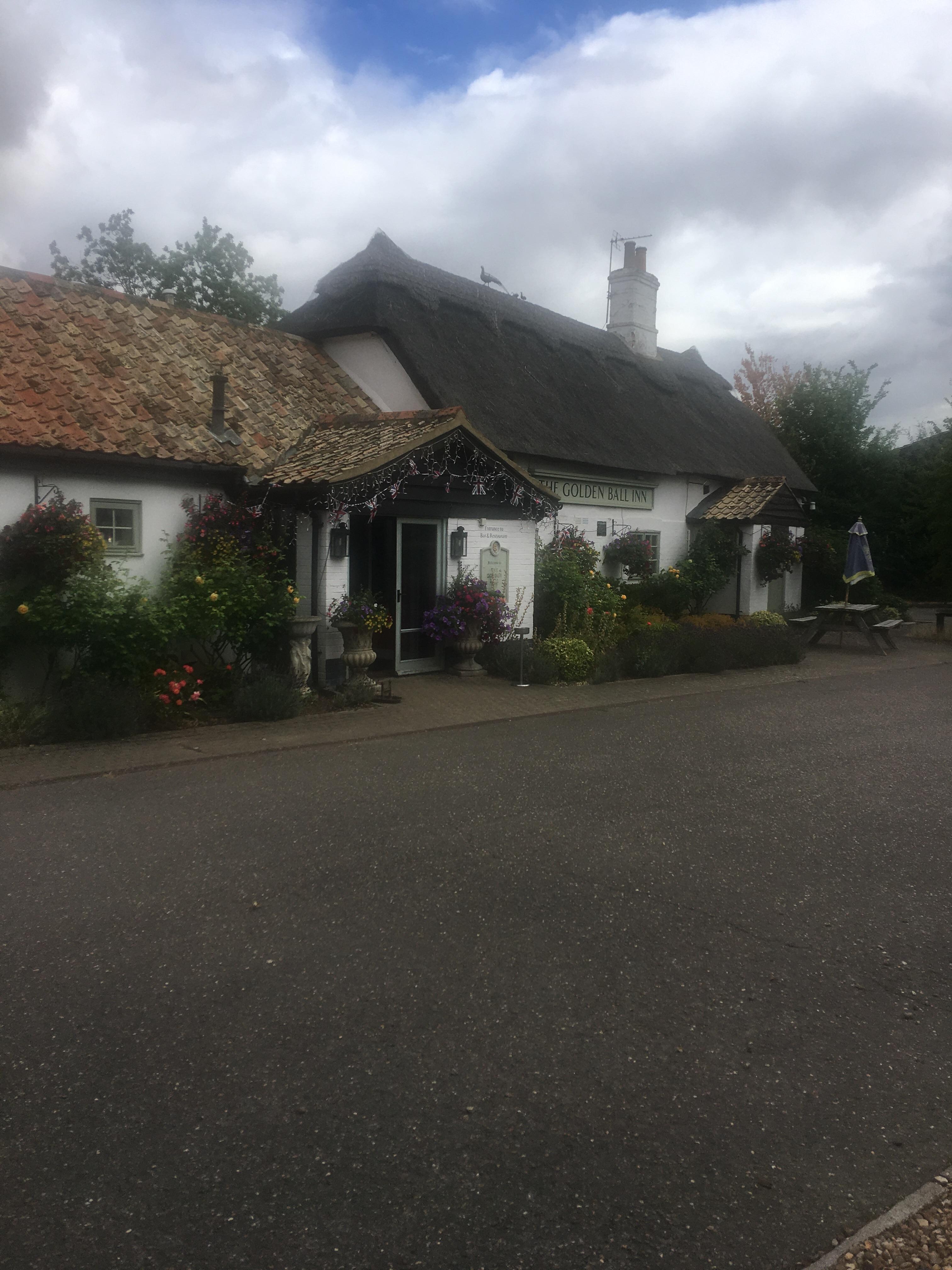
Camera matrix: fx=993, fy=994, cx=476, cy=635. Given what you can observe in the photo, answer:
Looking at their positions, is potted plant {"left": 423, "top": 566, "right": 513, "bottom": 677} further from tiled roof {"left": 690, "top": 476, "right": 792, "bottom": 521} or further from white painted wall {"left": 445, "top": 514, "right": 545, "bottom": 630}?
tiled roof {"left": 690, "top": 476, "right": 792, "bottom": 521}

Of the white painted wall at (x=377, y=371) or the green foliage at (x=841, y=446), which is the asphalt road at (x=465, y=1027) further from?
the green foliage at (x=841, y=446)

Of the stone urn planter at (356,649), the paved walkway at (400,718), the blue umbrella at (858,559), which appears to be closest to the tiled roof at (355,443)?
the stone urn planter at (356,649)

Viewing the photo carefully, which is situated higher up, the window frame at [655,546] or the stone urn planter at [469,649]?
the window frame at [655,546]

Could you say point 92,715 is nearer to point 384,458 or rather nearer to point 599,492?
point 384,458

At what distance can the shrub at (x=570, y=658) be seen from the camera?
1405 centimetres

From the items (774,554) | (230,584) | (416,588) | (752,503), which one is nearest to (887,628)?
(774,554)

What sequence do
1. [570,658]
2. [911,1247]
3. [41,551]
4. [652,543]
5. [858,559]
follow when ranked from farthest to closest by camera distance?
[652,543] → [858,559] → [570,658] → [41,551] → [911,1247]

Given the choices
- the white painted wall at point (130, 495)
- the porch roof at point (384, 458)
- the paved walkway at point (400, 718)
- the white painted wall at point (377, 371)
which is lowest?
the paved walkway at point (400, 718)

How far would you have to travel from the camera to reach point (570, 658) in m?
14.0

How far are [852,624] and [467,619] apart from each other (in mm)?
9676

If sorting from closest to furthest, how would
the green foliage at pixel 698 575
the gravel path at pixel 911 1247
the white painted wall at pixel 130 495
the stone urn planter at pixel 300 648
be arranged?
the gravel path at pixel 911 1247
the white painted wall at pixel 130 495
the stone urn planter at pixel 300 648
the green foliage at pixel 698 575

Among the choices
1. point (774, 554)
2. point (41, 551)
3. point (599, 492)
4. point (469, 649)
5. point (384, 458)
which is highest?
point (599, 492)

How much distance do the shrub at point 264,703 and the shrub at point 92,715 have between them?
1.26m

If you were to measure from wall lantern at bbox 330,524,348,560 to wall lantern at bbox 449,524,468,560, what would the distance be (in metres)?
2.06
